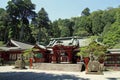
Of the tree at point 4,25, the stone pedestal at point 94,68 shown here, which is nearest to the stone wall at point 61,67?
the stone pedestal at point 94,68

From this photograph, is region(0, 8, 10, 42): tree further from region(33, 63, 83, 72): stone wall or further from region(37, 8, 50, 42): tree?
region(33, 63, 83, 72): stone wall

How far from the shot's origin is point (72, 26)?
269 ft

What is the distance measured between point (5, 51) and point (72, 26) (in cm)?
4531

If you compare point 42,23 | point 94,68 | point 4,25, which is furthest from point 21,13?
point 94,68

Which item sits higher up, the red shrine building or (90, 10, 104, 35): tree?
(90, 10, 104, 35): tree

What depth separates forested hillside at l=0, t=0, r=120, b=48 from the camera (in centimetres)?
4819

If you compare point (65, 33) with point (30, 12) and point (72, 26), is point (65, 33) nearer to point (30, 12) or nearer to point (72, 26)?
point (72, 26)

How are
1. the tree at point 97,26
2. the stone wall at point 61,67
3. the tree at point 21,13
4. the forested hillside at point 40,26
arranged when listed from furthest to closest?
the tree at point 97,26
the tree at point 21,13
the forested hillside at point 40,26
the stone wall at point 61,67

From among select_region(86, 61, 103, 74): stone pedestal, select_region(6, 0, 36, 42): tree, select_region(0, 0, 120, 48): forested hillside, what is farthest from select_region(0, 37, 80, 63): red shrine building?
select_region(6, 0, 36, 42): tree

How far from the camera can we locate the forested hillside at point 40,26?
158 ft

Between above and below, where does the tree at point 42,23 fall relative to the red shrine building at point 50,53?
above

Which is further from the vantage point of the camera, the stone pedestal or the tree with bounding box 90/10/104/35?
the tree with bounding box 90/10/104/35

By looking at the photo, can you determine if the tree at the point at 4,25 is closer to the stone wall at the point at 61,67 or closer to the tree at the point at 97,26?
the stone wall at the point at 61,67

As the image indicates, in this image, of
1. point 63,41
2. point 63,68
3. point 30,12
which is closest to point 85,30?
point 30,12
